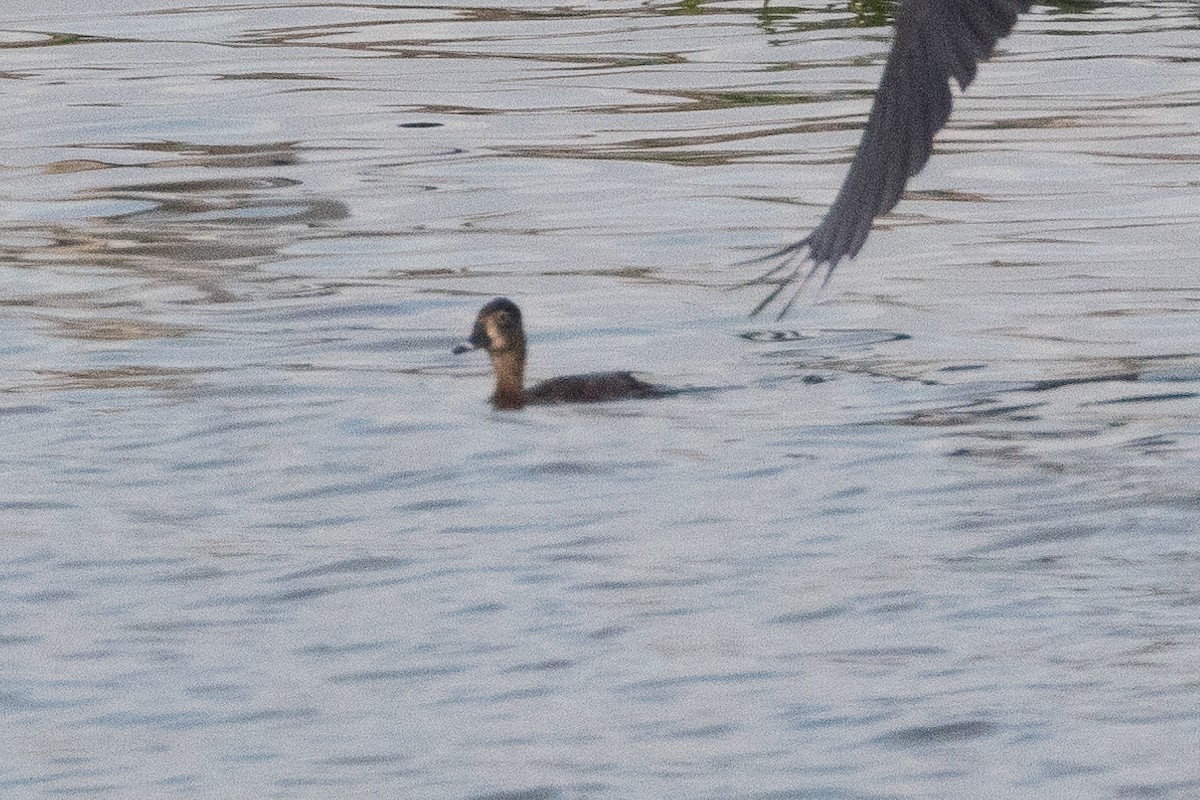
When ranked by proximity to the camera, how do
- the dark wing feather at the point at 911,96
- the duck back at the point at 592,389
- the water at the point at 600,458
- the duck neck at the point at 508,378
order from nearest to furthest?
the water at the point at 600,458 → the dark wing feather at the point at 911,96 → the duck back at the point at 592,389 → the duck neck at the point at 508,378

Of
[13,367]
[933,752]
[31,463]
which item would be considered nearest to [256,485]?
[31,463]

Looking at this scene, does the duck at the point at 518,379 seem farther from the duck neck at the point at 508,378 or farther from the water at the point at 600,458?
the water at the point at 600,458

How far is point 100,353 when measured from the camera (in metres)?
10.8

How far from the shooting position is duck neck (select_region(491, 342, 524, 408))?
998 centimetres

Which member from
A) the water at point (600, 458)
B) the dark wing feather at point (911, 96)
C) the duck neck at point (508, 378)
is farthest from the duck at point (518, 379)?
the dark wing feather at point (911, 96)

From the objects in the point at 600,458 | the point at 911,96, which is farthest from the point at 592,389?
the point at 911,96

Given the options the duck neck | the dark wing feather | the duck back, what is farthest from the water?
the dark wing feather

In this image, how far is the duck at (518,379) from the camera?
976 cm

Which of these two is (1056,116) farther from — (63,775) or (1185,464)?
(63,775)

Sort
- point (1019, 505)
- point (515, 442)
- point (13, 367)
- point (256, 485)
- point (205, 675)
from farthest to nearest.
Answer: point (13, 367), point (515, 442), point (256, 485), point (1019, 505), point (205, 675)

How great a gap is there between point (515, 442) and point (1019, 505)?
6.41ft

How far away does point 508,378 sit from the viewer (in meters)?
9.98

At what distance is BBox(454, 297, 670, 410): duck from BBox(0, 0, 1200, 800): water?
0.37ft

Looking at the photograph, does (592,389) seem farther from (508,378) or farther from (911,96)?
(911,96)
